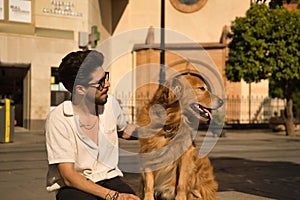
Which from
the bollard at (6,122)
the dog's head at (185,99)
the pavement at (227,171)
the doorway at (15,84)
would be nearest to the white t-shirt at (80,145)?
the dog's head at (185,99)

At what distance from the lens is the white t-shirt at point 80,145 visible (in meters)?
3.72

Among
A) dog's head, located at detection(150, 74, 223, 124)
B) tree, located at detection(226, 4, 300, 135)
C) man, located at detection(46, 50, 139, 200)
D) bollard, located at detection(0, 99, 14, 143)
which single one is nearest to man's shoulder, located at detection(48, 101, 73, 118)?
man, located at detection(46, 50, 139, 200)

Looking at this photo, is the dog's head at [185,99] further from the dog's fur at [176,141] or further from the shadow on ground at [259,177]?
the shadow on ground at [259,177]

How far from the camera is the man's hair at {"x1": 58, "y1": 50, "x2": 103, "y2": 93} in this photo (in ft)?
12.3

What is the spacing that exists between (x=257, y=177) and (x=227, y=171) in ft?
3.30

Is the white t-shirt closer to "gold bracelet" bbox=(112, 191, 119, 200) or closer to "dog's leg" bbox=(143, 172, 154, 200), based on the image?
"gold bracelet" bbox=(112, 191, 119, 200)

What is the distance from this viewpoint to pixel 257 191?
354 inches

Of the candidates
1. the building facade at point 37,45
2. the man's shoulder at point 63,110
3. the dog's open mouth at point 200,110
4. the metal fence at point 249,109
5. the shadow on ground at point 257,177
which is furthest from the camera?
the metal fence at point 249,109

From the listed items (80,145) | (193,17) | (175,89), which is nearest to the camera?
(80,145)

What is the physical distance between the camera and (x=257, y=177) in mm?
10828

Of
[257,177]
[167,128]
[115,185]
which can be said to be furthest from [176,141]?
[257,177]

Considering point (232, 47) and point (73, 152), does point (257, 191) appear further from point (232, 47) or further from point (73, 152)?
point (232, 47)

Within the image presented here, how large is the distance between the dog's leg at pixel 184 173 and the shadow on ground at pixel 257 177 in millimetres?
1165

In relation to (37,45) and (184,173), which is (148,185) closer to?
(184,173)
